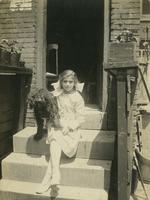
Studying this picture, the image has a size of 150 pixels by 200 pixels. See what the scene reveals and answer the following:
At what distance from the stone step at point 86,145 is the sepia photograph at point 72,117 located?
15 millimetres

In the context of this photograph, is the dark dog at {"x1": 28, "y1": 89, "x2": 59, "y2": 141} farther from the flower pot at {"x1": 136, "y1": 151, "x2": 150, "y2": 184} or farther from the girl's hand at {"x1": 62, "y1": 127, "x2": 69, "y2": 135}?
the flower pot at {"x1": 136, "y1": 151, "x2": 150, "y2": 184}

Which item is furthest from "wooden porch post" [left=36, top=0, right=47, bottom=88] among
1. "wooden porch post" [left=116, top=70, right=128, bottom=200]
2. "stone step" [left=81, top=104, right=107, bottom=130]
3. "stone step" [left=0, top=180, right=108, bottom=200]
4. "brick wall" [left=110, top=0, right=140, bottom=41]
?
"wooden porch post" [left=116, top=70, right=128, bottom=200]

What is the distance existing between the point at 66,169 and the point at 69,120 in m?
0.73

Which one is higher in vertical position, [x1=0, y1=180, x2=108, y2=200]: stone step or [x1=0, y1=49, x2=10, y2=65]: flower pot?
[x1=0, y1=49, x2=10, y2=65]: flower pot

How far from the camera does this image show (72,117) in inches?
215

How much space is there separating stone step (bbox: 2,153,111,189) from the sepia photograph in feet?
0.05

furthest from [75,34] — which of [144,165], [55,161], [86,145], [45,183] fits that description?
[45,183]

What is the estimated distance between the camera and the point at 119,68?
4535mm

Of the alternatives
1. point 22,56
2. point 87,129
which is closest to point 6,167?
point 87,129

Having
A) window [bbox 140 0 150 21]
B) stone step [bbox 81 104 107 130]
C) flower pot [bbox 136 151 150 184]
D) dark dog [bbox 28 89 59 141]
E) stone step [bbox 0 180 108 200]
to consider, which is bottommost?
flower pot [bbox 136 151 150 184]

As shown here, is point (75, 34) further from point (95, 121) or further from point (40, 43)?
point (95, 121)

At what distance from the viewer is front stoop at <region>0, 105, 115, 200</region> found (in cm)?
483

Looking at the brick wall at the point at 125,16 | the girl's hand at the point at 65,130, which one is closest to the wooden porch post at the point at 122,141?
the girl's hand at the point at 65,130

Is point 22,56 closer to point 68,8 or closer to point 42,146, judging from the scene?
point 42,146
